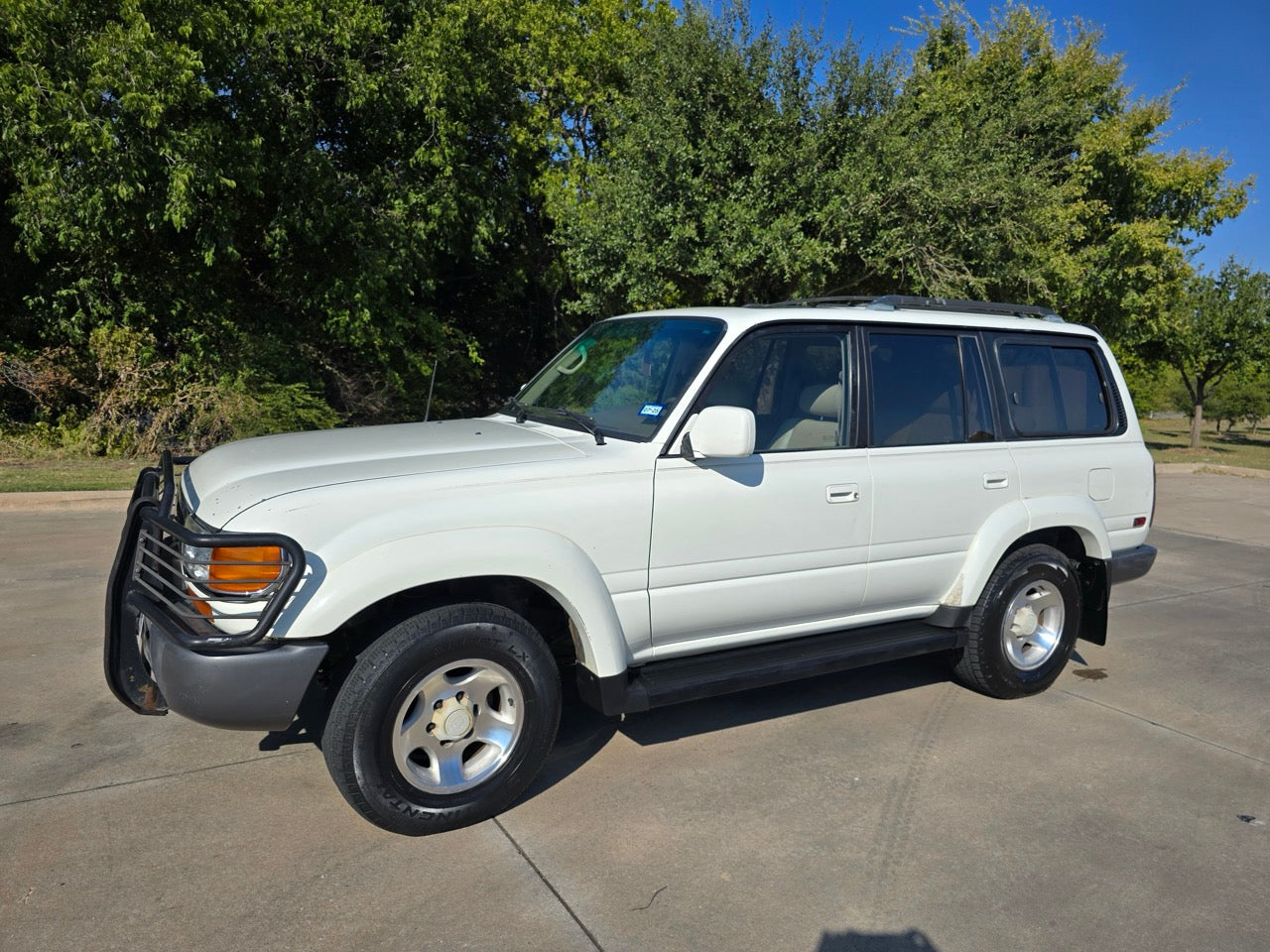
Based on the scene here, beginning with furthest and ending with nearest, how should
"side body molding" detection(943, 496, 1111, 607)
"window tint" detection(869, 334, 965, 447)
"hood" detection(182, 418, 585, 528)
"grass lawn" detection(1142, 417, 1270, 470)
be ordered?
"grass lawn" detection(1142, 417, 1270, 470)
"side body molding" detection(943, 496, 1111, 607)
"window tint" detection(869, 334, 965, 447)
"hood" detection(182, 418, 585, 528)

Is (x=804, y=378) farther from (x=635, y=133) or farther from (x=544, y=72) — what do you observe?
(x=544, y=72)

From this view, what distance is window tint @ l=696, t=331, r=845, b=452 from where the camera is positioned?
4297 millimetres

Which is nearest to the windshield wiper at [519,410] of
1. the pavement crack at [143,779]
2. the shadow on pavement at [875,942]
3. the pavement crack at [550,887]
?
the pavement crack at [143,779]

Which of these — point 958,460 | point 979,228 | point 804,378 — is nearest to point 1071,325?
point 958,460

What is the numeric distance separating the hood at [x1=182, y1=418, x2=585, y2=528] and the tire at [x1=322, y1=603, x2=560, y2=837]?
0.57 m

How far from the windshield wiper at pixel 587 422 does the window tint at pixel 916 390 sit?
1.34 meters

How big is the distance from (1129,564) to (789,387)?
7.98ft

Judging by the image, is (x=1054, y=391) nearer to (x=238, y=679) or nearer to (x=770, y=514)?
(x=770, y=514)

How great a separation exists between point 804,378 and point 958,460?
2.93 ft

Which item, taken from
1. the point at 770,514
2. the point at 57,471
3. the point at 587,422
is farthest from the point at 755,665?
the point at 57,471

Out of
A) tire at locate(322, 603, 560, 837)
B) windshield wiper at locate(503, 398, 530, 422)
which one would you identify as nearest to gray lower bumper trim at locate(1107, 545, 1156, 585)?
windshield wiper at locate(503, 398, 530, 422)

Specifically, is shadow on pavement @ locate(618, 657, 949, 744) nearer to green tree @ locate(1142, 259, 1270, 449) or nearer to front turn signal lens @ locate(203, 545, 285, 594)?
front turn signal lens @ locate(203, 545, 285, 594)

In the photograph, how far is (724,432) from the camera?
12.3 ft

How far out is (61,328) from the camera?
47.1ft
